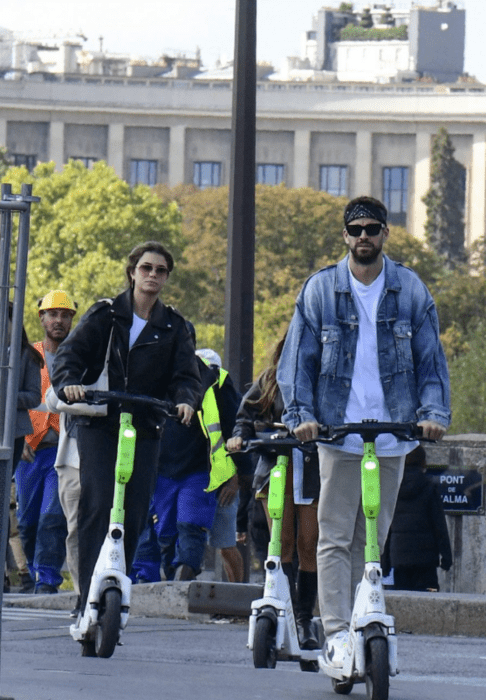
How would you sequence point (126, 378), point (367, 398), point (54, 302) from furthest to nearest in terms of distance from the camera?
point (54, 302) < point (126, 378) < point (367, 398)

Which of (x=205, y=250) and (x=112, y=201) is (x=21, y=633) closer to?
(x=112, y=201)

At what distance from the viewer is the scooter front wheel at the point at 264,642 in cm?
769

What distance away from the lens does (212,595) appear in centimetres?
1068

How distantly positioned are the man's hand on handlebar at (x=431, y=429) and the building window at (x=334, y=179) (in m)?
111

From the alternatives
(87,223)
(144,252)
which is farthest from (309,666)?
(87,223)

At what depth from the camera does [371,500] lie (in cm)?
702

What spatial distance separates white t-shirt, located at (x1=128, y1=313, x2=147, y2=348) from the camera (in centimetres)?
829

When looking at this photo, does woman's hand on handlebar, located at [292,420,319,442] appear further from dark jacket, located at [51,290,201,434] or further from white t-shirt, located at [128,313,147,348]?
white t-shirt, located at [128,313,147,348]

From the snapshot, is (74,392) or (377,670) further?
(74,392)

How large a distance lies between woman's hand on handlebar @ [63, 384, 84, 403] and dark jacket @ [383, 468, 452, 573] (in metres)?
4.91

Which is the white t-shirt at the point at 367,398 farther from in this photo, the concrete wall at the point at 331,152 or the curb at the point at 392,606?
the concrete wall at the point at 331,152

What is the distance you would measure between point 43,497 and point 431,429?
18.5 ft

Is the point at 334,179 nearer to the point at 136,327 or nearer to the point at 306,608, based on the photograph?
the point at 306,608

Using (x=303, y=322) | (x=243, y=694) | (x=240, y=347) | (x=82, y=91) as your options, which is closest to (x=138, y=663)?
(x=243, y=694)
